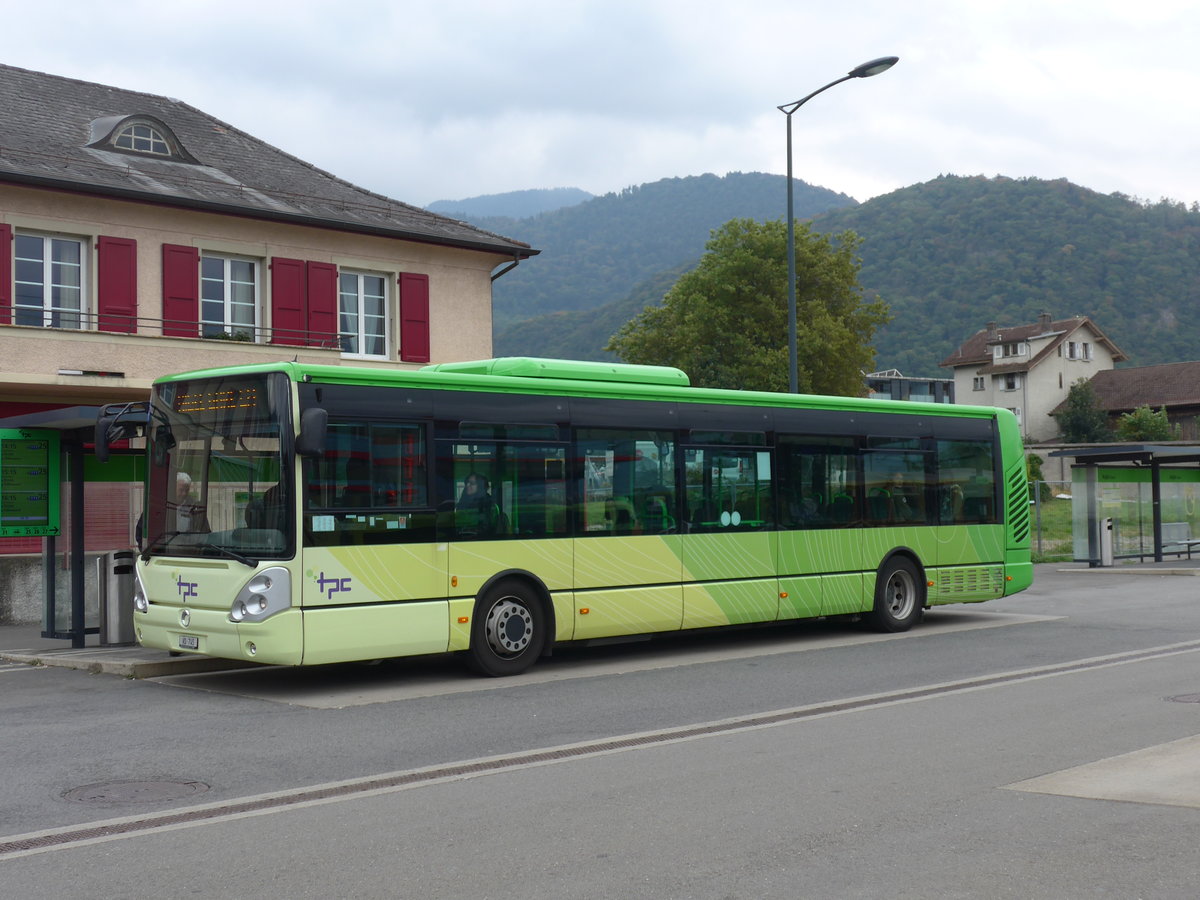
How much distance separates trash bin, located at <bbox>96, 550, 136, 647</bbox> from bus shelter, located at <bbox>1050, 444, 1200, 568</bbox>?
788 inches

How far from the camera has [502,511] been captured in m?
12.5

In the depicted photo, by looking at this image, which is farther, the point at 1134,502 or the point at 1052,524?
the point at 1052,524

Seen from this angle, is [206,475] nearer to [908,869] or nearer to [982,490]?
[908,869]

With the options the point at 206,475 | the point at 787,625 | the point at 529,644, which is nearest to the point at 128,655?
the point at 206,475

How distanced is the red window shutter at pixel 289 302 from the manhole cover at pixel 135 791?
16.7 m

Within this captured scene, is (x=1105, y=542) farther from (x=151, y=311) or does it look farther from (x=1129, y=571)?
(x=151, y=311)

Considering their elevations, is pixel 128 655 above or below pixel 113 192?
below

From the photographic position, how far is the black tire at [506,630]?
1229 cm

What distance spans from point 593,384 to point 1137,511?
2066 cm

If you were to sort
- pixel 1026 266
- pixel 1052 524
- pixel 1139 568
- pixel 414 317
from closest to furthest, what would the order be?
pixel 414 317 → pixel 1139 568 → pixel 1052 524 → pixel 1026 266

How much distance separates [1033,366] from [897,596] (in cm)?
7703


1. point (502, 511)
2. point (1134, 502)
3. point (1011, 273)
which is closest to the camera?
point (502, 511)

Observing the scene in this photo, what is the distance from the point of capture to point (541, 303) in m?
129

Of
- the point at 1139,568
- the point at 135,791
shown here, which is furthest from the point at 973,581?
the point at 135,791
